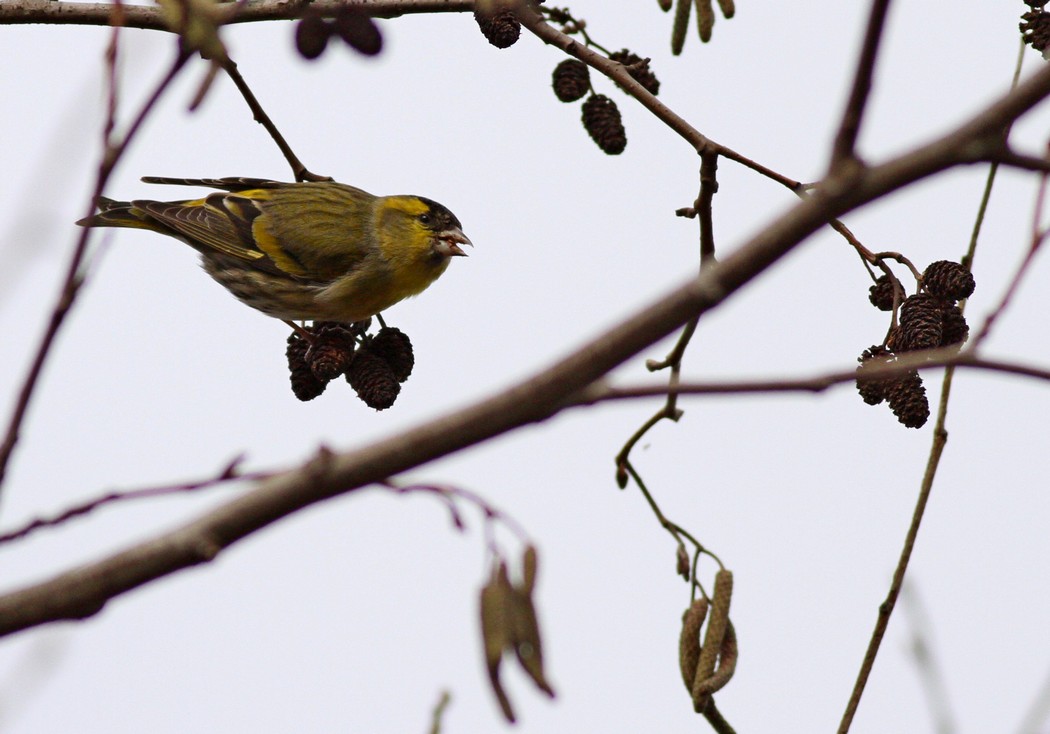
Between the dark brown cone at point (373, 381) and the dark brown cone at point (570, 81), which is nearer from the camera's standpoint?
the dark brown cone at point (373, 381)

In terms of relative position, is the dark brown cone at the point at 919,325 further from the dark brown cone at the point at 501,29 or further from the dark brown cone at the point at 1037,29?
the dark brown cone at the point at 501,29

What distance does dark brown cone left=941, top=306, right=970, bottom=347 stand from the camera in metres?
2.75

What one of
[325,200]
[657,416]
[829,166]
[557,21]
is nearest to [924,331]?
[657,416]

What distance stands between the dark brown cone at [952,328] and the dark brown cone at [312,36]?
5.22 ft

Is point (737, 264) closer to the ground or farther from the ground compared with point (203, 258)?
closer to the ground

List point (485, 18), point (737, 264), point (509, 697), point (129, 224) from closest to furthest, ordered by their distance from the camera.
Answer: point (737, 264), point (509, 697), point (485, 18), point (129, 224)

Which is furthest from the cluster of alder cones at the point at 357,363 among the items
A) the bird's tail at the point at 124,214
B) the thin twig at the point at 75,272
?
the thin twig at the point at 75,272

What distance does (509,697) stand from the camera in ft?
5.26

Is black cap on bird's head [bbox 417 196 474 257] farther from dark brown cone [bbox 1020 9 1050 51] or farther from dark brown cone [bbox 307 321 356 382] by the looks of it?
dark brown cone [bbox 1020 9 1050 51]

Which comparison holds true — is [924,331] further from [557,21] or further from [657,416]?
[557,21]

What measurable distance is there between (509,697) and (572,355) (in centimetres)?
63

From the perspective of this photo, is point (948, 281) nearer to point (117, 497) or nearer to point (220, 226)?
point (117, 497)

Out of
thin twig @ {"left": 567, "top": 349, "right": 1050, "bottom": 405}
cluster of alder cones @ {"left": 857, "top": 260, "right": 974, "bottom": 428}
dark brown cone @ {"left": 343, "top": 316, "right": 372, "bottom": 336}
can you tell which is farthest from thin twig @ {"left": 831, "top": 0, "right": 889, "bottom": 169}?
dark brown cone @ {"left": 343, "top": 316, "right": 372, "bottom": 336}

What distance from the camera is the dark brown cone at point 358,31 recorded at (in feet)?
5.34
